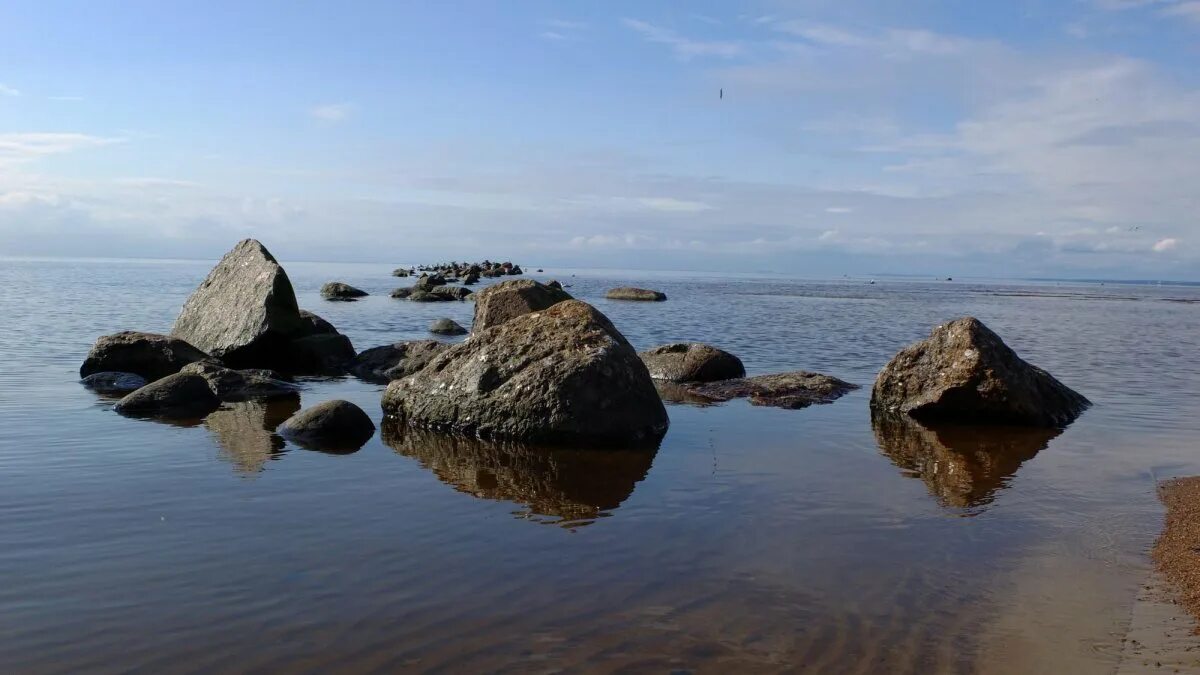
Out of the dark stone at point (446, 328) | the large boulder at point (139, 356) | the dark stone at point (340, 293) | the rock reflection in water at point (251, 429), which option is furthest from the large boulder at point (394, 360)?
the dark stone at point (340, 293)

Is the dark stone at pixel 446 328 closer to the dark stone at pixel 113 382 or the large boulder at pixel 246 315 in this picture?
the large boulder at pixel 246 315

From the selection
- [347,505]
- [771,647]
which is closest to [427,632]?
[771,647]

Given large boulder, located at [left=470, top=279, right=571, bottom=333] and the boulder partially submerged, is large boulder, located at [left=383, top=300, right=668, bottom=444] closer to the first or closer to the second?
the boulder partially submerged

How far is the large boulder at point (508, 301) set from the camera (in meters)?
18.8

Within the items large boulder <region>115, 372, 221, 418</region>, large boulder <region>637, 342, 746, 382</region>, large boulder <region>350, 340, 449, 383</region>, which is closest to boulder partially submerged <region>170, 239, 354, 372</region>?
large boulder <region>350, 340, 449, 383</region>

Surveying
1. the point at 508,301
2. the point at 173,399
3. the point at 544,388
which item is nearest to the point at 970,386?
the point at 544,388

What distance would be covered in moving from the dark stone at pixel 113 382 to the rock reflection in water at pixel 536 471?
17.4 ft

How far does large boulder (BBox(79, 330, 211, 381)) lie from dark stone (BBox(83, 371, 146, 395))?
1.19 feet

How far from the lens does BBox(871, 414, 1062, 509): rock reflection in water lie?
30.2ft

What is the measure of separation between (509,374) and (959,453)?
565 cm

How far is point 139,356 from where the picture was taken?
15.4 metres

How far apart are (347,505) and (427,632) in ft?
9.50

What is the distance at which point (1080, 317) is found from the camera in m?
41.5

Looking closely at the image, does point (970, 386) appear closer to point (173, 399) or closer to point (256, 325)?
point (173, 399)
